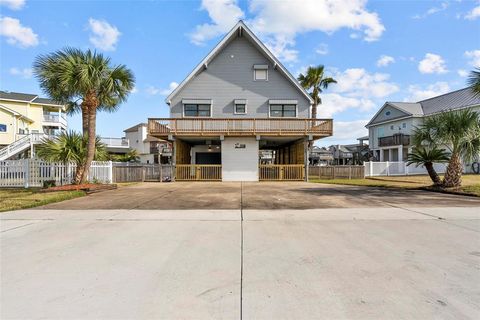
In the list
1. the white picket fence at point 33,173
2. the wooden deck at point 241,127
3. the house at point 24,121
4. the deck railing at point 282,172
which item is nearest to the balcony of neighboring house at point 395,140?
the wooden deck at point 241,127

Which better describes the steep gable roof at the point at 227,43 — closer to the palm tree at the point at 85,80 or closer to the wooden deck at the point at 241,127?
the wooden deck at the point at 241,127

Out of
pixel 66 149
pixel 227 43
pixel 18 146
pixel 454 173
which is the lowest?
pixel 454 173

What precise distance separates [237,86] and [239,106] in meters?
1.65

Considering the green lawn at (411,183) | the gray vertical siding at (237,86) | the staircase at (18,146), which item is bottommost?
the green lawn at (411,183)

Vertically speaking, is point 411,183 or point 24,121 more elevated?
point 24,121

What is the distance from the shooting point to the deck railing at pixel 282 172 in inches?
747

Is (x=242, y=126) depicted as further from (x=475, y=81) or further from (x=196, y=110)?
(x=475, y=81)

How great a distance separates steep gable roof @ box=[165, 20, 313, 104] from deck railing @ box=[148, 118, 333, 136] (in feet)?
9.77

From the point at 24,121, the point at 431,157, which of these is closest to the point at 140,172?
the point at 431,157

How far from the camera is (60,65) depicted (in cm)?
1177

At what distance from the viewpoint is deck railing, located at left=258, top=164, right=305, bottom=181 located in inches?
747

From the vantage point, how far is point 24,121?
32688 mm

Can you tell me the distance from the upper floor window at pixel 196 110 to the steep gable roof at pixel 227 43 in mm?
1499

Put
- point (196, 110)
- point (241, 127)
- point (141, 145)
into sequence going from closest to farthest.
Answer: point (241, 127) < point (196, 110) < point (141, 145)
